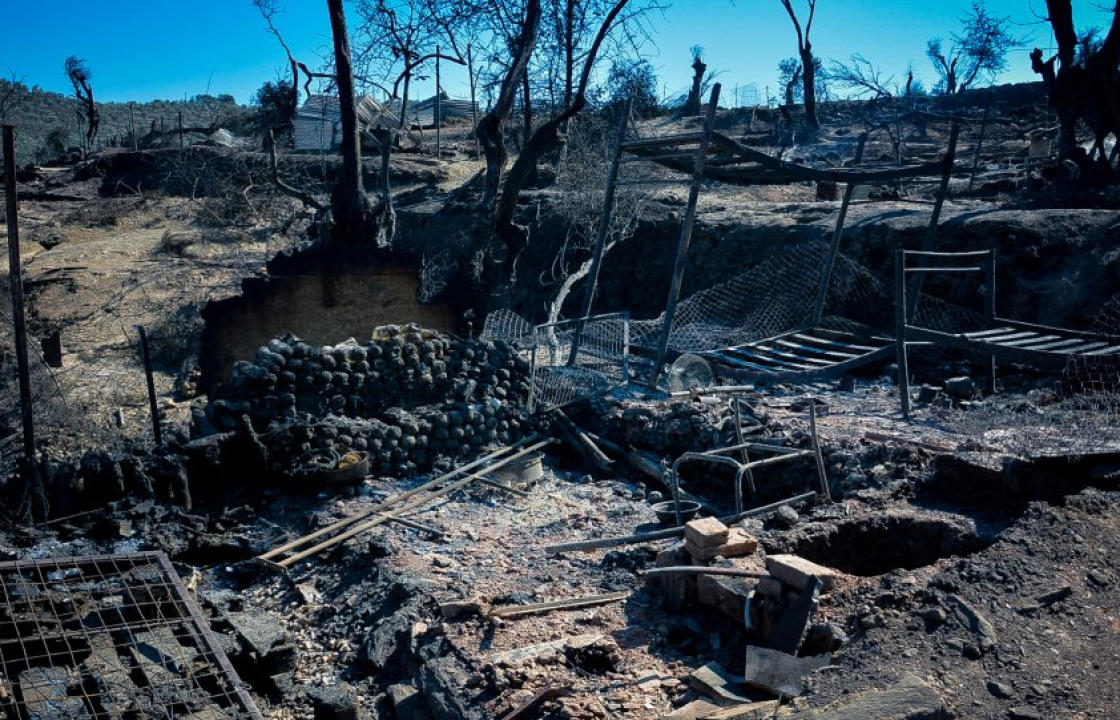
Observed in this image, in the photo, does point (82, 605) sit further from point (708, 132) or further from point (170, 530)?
point (708, 132)

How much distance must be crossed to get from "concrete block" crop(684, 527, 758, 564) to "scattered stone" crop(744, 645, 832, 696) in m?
0.97

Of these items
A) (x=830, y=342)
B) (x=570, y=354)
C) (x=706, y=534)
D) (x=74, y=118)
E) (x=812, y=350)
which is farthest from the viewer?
(x=74, y=118)

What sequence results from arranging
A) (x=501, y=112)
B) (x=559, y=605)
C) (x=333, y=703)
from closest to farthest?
1. (x=333, y=703)
2. (x=559, y=605)
3. (x=501, y=112)

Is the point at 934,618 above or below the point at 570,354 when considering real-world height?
below

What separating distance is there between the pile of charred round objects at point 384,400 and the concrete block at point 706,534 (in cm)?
435

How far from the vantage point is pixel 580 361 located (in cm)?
1109

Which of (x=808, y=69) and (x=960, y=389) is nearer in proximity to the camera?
(x=960, y=389)

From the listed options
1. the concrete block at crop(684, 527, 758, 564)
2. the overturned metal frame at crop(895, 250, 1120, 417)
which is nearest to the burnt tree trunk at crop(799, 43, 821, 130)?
the overturned metal frame at crop(895, 250, 1120, 417)

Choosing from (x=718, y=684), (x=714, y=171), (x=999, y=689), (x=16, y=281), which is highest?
(x=714, y=171)

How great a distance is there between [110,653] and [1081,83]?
664 inches

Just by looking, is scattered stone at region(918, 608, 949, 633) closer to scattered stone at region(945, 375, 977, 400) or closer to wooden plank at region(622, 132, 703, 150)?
scattered stone at region(945, 375, 977, 400)

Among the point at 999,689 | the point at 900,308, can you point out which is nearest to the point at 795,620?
the point at 999,689

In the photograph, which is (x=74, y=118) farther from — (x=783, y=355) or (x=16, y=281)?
(x=783, y=355)

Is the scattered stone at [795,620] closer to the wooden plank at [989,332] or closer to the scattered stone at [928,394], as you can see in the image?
the wooden plank at [989,332]
